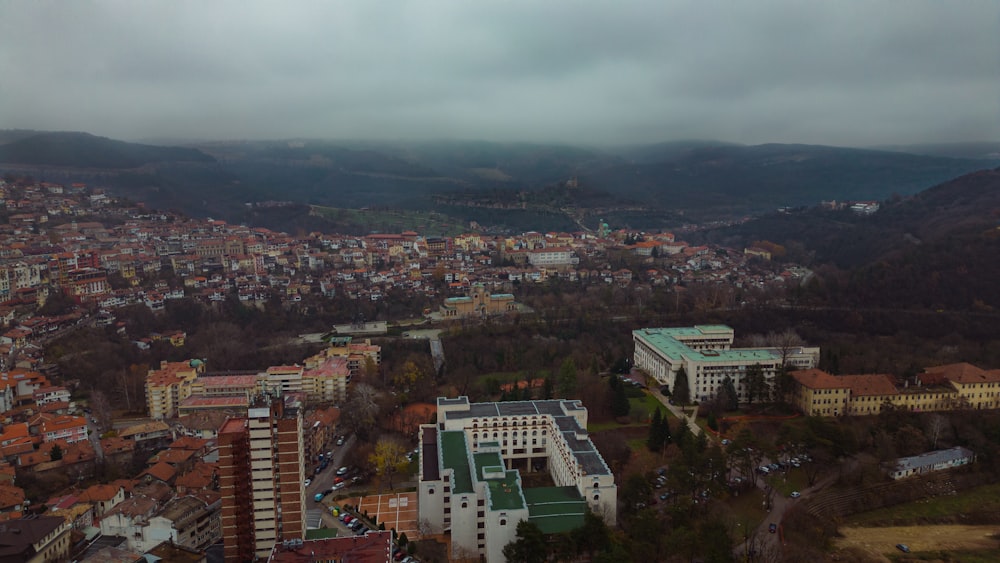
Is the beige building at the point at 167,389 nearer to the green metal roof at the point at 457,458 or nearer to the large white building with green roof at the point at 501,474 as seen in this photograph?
the large white building with green roof at the point at 501,474

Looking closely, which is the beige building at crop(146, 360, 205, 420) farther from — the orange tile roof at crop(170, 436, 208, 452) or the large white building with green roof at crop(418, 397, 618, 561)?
the large white building with green roof at crop(418, 397, 618, 561)

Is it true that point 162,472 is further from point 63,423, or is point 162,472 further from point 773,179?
point 773,179

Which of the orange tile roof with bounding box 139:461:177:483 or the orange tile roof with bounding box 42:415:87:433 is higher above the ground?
the orange tile roof with bounding box 42:415:87:433

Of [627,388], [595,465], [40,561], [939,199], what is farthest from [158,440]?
[939,199]

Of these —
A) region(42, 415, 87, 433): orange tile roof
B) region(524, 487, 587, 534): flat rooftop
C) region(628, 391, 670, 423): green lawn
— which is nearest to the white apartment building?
region(628, 391, 670, 423): green lawn

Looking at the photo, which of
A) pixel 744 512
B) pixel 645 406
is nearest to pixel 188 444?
pixel 645 406

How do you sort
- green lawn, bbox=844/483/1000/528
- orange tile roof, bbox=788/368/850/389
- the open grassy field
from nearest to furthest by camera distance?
the open grassy field, green lawn, bbox=844/483/1000/528, orange tile roof, bbox=788/368/850/389
